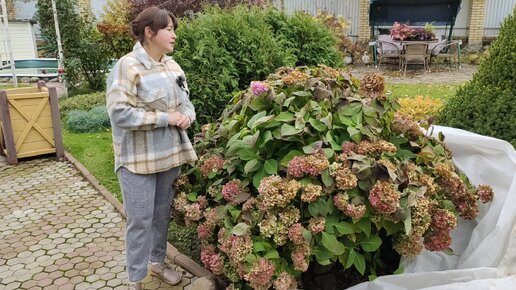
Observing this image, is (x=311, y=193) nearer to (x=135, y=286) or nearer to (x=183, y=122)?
(x=183, y=122)

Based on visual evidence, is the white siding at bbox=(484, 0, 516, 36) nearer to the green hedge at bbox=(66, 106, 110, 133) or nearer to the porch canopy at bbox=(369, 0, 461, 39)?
the porch canopy at bbox=(369, 0, 461, 39)

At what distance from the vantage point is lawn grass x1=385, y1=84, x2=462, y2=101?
890cm

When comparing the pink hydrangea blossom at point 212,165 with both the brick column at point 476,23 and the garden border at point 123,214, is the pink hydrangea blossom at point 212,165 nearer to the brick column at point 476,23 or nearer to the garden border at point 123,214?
the garden border at point 123,214

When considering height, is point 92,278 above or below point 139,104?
below

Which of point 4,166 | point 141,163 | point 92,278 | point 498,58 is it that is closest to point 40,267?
point 92,278

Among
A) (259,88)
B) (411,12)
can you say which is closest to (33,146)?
(259,88)

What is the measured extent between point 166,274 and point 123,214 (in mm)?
1409

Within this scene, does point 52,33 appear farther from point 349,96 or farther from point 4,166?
point 349,96

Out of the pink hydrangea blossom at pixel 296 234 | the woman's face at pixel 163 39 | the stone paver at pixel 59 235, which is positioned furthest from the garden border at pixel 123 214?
the woman's face at pixel 163 39

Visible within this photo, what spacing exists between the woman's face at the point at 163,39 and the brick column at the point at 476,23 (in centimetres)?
1552

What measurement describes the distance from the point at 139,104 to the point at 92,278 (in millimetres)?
1469

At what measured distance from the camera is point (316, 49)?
550cm

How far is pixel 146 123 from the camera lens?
257 centimetres

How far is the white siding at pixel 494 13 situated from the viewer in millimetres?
16234
